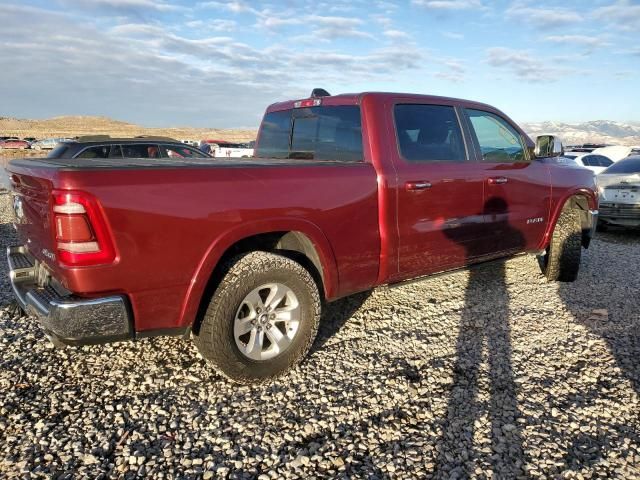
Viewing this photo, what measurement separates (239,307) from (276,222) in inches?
22.2

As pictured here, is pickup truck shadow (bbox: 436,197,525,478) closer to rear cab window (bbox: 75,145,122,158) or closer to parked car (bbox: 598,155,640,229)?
parked car (bbox: 598,155,640,229)

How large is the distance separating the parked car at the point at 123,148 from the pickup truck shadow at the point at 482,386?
249 inches

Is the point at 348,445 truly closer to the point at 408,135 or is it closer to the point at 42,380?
the point at 42,380

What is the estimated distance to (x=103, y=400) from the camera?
2898 millimetres

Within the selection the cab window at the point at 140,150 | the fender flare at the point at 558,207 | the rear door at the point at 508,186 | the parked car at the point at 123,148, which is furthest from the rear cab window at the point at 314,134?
the cab window at the point at 140,150

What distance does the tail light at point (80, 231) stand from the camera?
2.29m

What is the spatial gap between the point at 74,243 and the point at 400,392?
81.6 inches

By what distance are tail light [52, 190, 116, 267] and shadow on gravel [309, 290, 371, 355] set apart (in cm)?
177

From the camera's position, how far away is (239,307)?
2.88 metres

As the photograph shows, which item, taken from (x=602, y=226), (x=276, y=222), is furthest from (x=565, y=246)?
(x=602, y=226)

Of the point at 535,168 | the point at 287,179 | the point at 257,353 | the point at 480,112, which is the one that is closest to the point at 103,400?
the point at 257,353

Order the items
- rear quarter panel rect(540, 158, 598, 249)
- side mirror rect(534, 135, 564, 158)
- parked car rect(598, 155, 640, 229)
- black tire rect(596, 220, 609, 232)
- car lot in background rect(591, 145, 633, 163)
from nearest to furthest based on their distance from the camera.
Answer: side mirror rect(534, 135, 564, 158), rear quarter panel rect(540, 158, 598, 249), parked car rect(598, 155, 640, 229), black tire rect(596, 220, 609, 232), car lot in background rect(591, 145, 633, 163)

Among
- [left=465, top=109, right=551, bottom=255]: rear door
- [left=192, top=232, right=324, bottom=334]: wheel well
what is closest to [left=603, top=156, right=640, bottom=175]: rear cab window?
[left=465, top=109, right=551, bottom=255]: rear door

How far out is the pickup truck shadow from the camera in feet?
7.87
